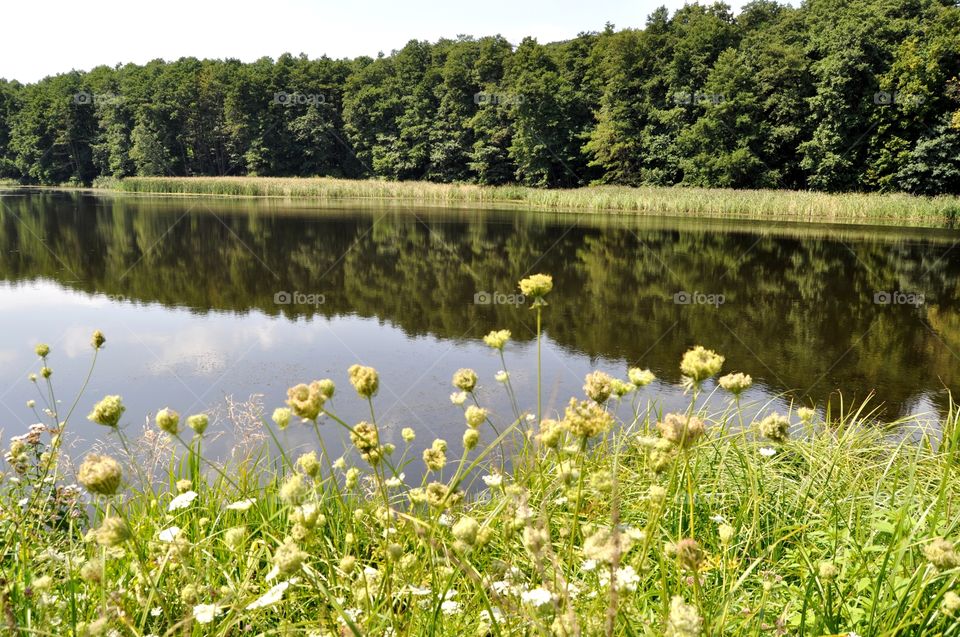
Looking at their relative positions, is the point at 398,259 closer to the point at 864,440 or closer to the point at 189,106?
the point at 864,440

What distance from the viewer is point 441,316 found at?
344 inches

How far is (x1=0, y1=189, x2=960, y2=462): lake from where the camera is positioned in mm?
5637

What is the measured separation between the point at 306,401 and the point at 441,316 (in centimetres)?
752

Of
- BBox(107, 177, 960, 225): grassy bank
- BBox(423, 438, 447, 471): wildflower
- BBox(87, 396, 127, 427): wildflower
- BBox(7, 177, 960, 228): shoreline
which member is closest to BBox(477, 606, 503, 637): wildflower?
BBox(423, 438, 447, 471): wildflower

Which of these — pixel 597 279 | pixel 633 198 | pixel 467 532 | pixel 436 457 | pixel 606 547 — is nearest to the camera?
pixel 606 547

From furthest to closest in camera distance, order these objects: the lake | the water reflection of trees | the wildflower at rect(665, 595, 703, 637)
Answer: the water reflection of trees → the lake → the wildflower at rect(665, 595, 703, 637)

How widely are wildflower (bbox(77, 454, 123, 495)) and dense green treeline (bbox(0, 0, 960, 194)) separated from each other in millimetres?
28131

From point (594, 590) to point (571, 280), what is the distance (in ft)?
33.1

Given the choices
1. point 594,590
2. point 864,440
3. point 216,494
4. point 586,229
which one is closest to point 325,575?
point 216,494

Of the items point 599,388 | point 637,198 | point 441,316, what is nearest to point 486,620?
point 599,388

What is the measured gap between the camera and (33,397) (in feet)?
16.5

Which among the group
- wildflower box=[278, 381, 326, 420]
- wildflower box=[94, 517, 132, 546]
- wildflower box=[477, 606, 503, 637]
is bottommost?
wildflower box=[477, 606, 503, 637]

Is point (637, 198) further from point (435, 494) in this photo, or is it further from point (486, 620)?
point (435, 494)

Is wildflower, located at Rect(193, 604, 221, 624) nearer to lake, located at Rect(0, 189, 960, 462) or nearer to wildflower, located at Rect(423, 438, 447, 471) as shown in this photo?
wildflower, located at Rect(423, 438, 447, 471)
